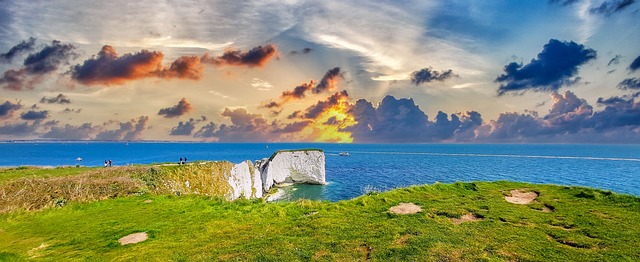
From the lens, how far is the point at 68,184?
22859mm

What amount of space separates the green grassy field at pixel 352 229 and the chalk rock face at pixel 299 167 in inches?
2457

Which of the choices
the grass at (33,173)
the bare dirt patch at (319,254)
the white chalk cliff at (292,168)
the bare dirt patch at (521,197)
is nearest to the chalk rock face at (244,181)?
the white chalk cliff at (292,168)

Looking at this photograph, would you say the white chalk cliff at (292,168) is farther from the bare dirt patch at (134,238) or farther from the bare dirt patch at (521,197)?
the bare dirt patch at (521,197)

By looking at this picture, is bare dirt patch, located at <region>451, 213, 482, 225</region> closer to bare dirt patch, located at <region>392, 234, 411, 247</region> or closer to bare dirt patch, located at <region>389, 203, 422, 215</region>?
bare dirt patch, located at <region>389, 203, 422, 215</region>

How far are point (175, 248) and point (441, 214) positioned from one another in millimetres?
12470

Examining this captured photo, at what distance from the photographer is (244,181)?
53469 mm

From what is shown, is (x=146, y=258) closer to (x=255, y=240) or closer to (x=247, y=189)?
(x=255, y=240)

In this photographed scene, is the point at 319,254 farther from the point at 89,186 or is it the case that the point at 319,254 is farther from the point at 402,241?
the point at 89,186

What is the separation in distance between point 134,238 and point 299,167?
239 feet

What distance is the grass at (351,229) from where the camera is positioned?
10477mm

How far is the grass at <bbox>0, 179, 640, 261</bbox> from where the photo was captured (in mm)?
10477

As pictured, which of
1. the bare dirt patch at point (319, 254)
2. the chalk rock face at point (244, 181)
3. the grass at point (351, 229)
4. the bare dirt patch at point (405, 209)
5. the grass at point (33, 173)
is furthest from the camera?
the chalk rock face at point (244, 181)

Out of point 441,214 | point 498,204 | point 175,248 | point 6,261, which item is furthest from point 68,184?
point 498,204

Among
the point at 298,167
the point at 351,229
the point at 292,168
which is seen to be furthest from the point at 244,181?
the point at 351,229
